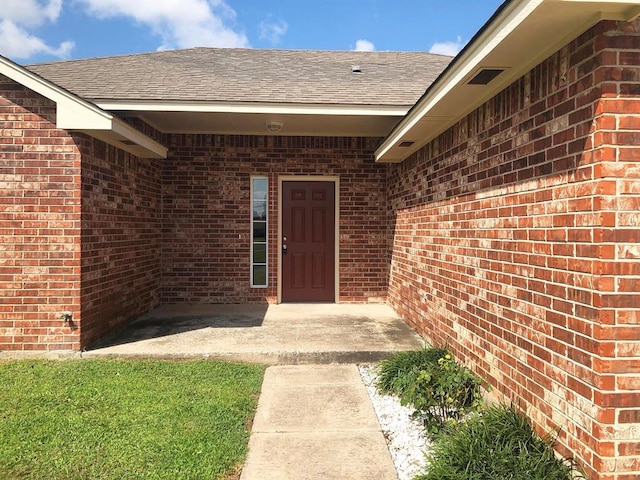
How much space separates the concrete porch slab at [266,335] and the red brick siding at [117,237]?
0.34 metres

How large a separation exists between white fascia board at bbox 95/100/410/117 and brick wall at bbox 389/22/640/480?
2.31 metres

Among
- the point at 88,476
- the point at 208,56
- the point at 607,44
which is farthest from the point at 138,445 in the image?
the point at 208,56

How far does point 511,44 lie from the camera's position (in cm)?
276

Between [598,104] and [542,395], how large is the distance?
179 centimetres

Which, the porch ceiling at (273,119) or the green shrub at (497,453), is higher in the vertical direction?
the porch ceiling at (273,119)

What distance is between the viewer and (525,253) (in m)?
3.11

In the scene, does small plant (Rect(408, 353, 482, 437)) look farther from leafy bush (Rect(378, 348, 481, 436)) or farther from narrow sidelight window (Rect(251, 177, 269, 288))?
narrow sidelight window (Rect(251, 177, 269, 288))

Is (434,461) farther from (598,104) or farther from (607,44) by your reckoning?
(607,44)

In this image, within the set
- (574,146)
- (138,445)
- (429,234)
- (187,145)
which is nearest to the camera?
(574,146)

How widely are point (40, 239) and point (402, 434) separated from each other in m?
4.52

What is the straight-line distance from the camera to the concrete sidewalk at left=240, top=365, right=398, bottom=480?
2.87 metres

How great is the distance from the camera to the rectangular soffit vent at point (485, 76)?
10.6 ft

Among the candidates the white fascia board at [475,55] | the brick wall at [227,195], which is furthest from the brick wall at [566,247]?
the brick wall at [227,195]

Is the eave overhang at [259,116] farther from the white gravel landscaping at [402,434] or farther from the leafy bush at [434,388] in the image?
the white gravel landscaping at [402,434]
